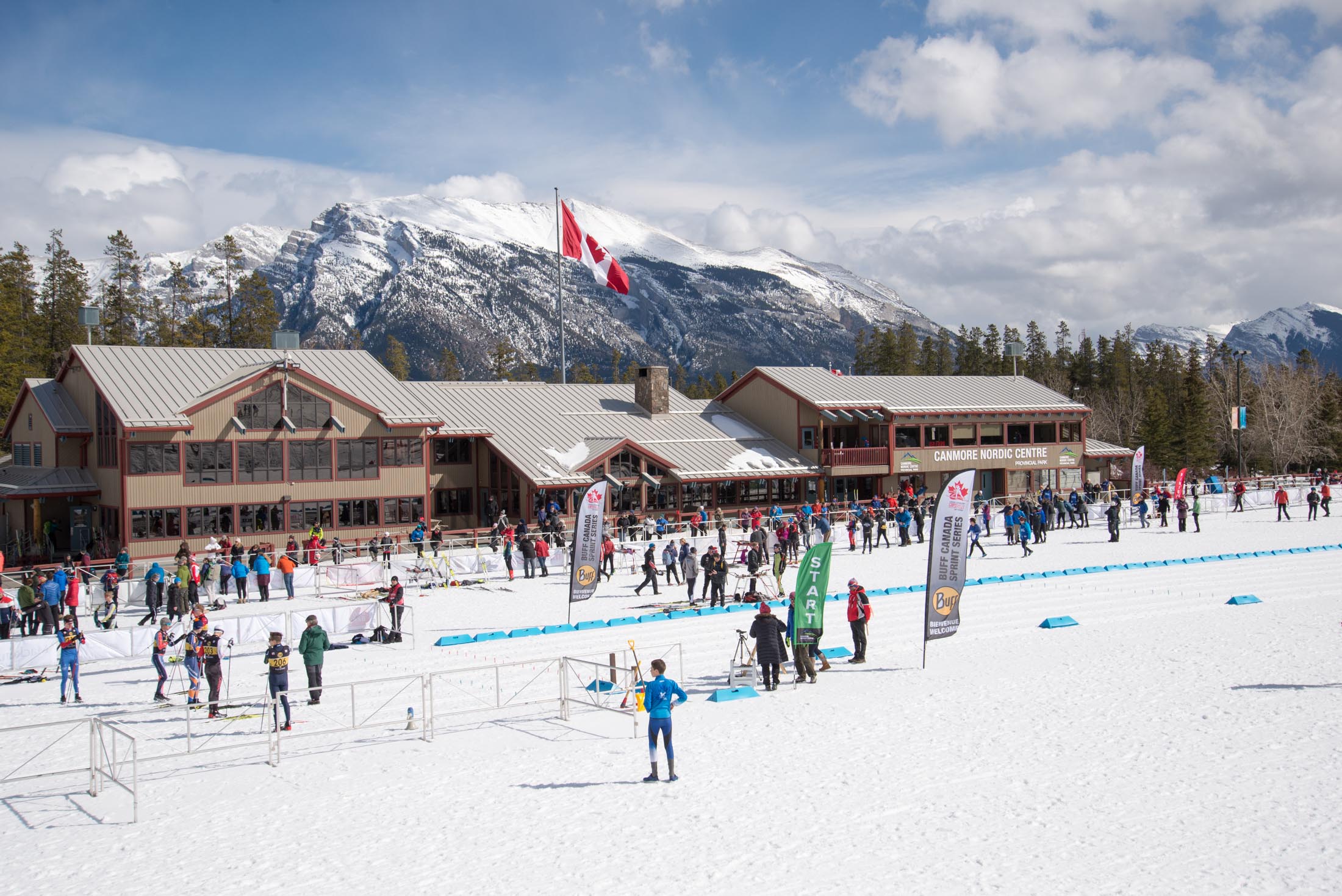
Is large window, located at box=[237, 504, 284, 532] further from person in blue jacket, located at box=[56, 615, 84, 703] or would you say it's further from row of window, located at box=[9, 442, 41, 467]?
person in blue jacket, located at box=[56, 615, 84, 703]

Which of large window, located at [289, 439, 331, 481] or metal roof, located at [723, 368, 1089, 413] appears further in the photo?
metal roof, located at [723, 368, 1089, 413]

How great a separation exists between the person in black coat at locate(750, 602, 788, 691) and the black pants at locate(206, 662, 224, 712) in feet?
29.1

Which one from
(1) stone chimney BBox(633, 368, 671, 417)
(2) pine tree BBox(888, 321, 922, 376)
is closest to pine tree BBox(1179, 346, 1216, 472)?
(2) pine tree BBox(888, 321, 922, 376)

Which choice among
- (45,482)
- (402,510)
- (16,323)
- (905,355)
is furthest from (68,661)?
(905,355)

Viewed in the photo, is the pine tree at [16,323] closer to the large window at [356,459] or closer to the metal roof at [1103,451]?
the large window at [356,459]

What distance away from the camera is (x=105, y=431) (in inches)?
1423

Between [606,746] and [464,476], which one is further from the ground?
[464,476]

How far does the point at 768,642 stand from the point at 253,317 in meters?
62.7

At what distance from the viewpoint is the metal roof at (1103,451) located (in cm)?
6012

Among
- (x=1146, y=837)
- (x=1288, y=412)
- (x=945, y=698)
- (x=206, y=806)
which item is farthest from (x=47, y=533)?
(x=1288, y=412)

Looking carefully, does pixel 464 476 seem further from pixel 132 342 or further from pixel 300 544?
pixel 132 342

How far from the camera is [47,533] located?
120ft

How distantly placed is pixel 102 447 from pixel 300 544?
8.12 meters

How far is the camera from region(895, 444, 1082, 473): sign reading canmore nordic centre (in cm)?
5216
